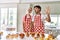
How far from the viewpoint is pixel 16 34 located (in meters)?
1.01

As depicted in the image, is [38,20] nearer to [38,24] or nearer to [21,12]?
[38,24]

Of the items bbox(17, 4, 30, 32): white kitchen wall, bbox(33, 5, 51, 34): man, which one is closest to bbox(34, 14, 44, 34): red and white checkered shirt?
bbox(33, 5, 51, 34): man

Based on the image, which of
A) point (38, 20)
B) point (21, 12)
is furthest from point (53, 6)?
point (21, 12)

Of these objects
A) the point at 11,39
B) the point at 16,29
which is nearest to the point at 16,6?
the point at 16,29

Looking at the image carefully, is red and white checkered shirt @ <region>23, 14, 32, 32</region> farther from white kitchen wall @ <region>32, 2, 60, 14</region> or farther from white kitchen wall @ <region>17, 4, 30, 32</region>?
white kitchen wall @ <region>32, 2, 60, 14</region>

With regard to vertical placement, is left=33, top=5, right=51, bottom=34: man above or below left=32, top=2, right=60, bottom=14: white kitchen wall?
below

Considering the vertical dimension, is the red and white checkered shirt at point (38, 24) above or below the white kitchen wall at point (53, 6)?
below

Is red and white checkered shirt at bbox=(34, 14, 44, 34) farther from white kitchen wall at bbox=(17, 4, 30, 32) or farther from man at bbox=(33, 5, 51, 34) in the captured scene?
white kitchen wall at bbox=(17, 4, 30, 32)

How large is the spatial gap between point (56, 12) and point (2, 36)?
1.73 ft

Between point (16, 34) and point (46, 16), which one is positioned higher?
point (46, 16)

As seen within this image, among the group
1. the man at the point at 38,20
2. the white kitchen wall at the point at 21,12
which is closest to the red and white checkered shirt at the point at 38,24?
the man at the point at 38,20

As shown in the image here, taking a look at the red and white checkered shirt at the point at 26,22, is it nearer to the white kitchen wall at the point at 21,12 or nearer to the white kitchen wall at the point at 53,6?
the white kitchen wall at the point at 21,12

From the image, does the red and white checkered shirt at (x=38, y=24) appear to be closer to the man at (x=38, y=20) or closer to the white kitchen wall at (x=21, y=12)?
the man at (x=38, y=20)

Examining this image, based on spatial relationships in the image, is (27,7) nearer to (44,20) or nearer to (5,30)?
(44,20)
